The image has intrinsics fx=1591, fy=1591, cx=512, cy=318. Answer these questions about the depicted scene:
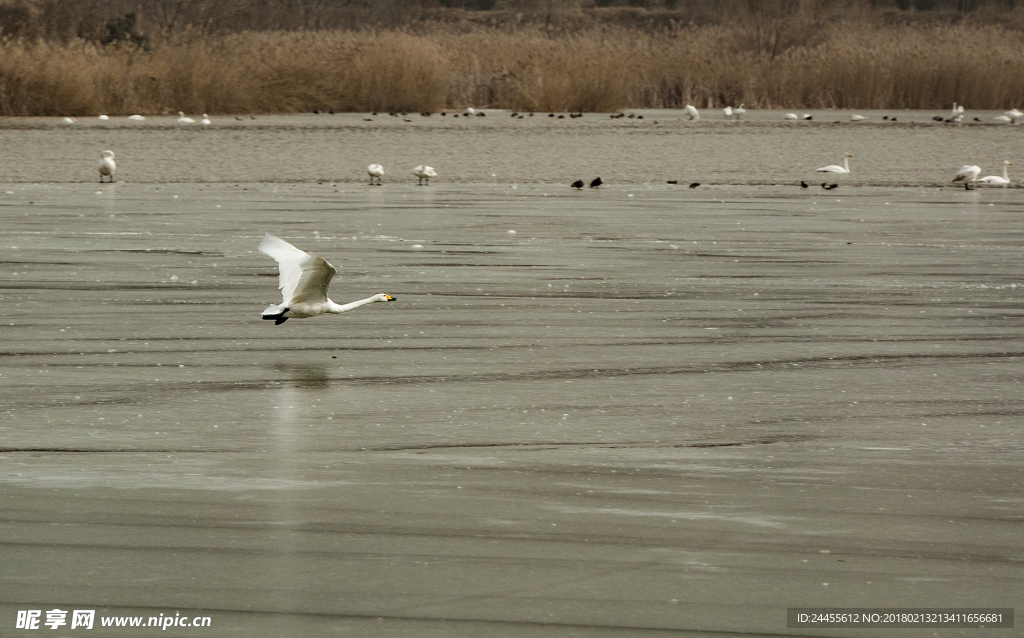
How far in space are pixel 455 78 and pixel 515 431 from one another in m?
31.6

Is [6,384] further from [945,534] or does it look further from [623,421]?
[945,534]

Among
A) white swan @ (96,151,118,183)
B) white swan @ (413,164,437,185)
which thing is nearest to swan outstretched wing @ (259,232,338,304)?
white swan @ (413,164,437,185)

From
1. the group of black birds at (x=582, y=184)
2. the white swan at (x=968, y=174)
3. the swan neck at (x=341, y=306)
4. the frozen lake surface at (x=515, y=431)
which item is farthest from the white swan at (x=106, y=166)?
the swan neck at (x=341, y=306)

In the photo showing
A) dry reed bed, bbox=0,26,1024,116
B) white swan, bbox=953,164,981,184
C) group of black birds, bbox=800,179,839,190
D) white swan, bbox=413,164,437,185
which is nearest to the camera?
white swan, bbox=953,164,981,184

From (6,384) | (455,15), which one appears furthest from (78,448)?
(455,15)

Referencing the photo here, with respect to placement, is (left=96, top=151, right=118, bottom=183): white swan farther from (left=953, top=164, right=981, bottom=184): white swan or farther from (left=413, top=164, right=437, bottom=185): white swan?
(left=953, top=164, right=981, bottom=184): white swan

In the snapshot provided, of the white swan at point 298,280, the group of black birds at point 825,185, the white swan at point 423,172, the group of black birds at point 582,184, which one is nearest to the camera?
the white swan at point 298,280

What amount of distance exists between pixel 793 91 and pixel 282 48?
11830mm

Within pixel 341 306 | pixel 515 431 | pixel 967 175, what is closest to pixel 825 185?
pixel 967 175

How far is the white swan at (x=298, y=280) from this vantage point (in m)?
7.48

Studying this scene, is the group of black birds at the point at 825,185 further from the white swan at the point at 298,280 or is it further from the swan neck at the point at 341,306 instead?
the white swan at the point at 298,280

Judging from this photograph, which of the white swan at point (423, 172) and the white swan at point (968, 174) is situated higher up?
the white swan at point (968, 174)

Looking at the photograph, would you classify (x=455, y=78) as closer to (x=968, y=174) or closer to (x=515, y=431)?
(x=968, y=174)

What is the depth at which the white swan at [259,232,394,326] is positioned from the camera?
748 cm
